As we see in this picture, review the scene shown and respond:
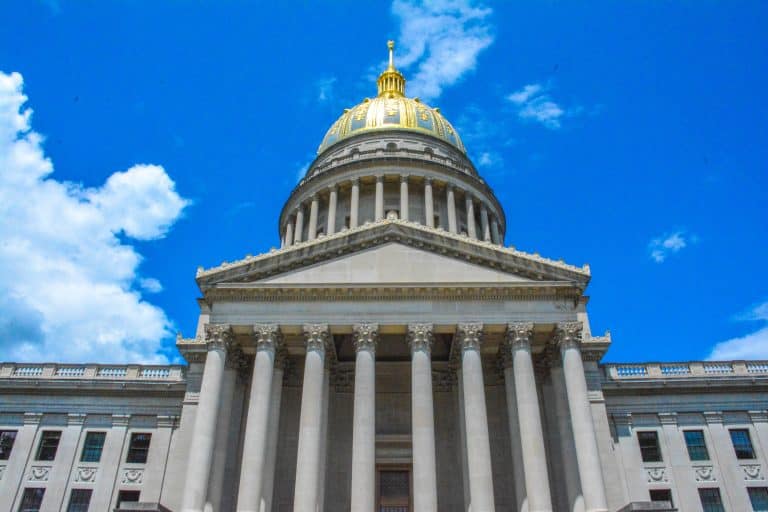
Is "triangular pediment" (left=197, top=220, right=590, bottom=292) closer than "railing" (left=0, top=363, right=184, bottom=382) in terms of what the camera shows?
Yes

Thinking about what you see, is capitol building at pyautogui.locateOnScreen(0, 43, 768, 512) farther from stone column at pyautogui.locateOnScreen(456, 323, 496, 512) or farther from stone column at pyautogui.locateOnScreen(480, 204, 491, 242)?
stone column at pyautogui.locateOnScreen(480, 204, 491, 242)

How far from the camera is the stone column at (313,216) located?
5860 centimetres

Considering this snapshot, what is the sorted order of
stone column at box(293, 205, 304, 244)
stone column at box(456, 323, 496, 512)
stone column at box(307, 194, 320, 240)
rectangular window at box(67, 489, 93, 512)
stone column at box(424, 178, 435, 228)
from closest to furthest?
stone column at box(456, 323, 496, 512), rectangular window at box(67, 489, 93, 512), stone column at box(424, 178, 435, 228), stone column at box(307, 194, 320, 240), stone column at box(293, 205, 304, 244)

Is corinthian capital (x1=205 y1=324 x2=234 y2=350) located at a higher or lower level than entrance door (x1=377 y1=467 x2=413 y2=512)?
higher

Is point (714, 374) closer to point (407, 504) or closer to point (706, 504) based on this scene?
point (706, 504)

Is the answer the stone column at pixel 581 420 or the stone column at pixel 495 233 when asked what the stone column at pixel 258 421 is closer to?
the stone column at pixel 581 420

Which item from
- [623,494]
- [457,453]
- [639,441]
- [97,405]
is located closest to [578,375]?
[623,494]

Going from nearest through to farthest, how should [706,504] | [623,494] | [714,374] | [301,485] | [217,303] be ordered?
[301,485], [623,494], [217,303], [706,504], [714,374]

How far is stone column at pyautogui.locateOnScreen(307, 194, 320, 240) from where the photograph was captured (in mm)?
58603

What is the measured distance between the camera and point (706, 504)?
119ft

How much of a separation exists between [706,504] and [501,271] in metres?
17.7

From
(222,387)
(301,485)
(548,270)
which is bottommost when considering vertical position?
(301,485)

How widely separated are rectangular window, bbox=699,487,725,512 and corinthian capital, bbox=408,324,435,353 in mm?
18268

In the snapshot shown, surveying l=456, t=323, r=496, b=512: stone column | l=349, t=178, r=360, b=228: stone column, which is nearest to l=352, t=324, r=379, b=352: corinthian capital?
l=456, t=323, r=496, b=512: stone column
